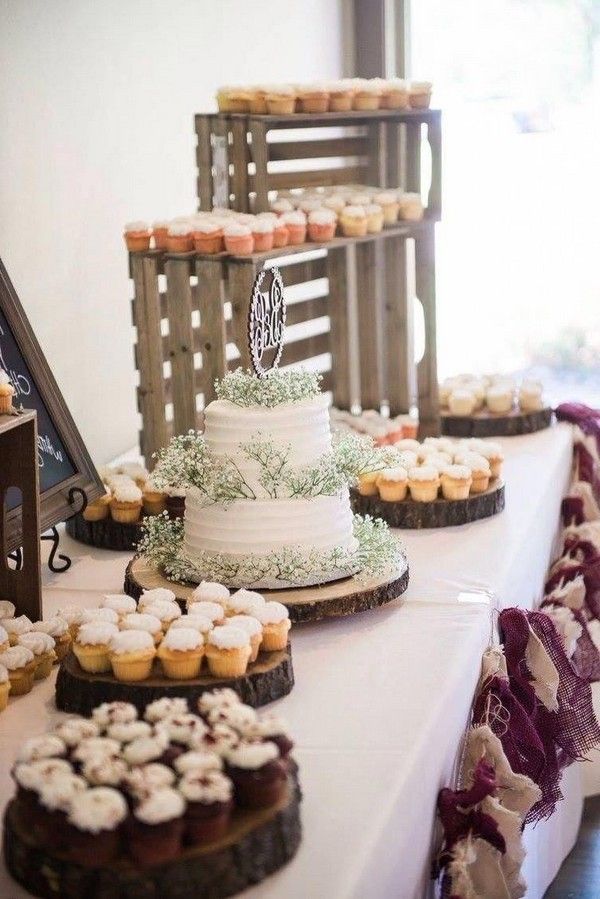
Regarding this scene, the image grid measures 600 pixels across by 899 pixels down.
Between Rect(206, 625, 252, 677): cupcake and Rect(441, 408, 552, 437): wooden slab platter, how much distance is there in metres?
1.98

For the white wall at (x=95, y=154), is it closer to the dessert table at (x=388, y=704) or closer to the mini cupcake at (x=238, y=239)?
the mini cupcake at (x=238, y=239)

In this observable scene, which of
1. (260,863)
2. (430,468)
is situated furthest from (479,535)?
(260,863)

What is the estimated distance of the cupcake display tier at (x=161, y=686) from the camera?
169cm

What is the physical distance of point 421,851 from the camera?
5.42 ft

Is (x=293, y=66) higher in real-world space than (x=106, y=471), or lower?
higher

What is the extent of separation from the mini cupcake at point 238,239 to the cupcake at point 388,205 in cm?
71

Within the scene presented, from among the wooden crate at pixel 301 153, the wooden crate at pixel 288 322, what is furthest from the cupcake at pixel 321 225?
the wooden crate at pixel 301 153

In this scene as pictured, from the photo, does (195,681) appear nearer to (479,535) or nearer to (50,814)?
(50,814)

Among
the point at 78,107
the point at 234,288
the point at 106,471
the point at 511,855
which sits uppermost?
the point at 78,107

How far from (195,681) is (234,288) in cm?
131

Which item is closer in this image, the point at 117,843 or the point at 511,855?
the point at 117,843

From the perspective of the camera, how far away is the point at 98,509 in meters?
2.59

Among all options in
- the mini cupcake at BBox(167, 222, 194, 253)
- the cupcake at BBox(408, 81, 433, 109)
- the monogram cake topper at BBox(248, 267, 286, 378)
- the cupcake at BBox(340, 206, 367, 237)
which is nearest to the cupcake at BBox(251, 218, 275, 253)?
the mini cupcake at BBox(167, 222, 194, 253)

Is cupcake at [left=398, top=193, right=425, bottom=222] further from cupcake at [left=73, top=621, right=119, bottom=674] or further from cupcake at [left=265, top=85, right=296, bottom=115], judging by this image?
cupcake at [left=73, top=621, right=119, bottom=674]
